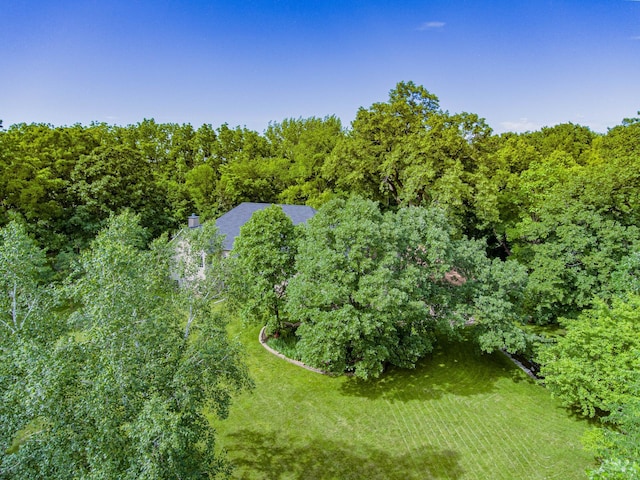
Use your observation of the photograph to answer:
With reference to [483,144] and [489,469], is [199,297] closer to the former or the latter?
[489,469]

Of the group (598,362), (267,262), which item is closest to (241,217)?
(267,262)

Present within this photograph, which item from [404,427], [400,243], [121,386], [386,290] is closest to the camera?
[121,386]

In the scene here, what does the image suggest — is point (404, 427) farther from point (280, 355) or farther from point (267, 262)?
point (267, 262)

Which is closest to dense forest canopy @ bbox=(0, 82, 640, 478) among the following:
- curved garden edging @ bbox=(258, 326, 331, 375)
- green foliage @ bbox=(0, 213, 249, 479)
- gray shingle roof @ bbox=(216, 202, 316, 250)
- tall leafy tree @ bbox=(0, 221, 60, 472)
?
tall leafy tree @ bbox=(0, 221, 60, 472)

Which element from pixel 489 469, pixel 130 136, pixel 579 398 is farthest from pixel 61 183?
pixel 579 398

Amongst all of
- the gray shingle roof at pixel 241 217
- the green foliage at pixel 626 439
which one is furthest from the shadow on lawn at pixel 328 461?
the gray shingle roof at pixel 241 217

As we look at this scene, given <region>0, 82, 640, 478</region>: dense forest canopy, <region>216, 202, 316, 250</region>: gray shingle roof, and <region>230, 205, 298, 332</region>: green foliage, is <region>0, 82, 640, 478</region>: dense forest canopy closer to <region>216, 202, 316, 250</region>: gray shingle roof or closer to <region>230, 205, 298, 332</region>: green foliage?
<region>230, 205, 298, 332</region>: green foliage

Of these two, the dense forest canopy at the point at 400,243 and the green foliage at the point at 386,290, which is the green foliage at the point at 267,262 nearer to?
the dense forest canopy at the point at 400,243
